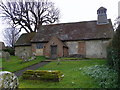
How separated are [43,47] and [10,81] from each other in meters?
23.9

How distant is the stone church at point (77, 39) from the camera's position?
91.8 feet

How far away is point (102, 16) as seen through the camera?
103ft

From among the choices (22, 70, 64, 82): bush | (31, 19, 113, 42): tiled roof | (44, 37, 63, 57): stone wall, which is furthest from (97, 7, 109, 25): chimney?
(22, 70, 64, 82): bush

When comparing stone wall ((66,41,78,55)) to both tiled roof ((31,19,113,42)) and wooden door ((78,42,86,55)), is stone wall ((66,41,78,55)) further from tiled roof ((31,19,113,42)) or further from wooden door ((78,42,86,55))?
tiled roof ((31,19,113,42))

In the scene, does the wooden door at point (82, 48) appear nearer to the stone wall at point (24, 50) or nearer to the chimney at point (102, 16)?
the chimney at point (102, 16)

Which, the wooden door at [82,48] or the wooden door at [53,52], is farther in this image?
the wooden door at [53,52]

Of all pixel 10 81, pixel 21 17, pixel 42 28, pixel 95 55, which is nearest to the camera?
pixel 10 81

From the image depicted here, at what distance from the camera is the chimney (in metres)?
30.9

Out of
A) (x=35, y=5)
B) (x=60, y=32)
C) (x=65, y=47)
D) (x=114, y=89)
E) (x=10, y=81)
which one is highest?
(x=35, y=5)

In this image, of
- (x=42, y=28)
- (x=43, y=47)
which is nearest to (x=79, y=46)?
(x=43, y=47)

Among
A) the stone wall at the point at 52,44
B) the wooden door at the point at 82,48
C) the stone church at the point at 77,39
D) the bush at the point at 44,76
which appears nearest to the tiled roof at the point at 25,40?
the stone church at the point at 77,39

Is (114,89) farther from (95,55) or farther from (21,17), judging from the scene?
(21,17)

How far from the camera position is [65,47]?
1142 inches

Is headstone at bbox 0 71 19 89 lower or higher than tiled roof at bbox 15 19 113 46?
lower
